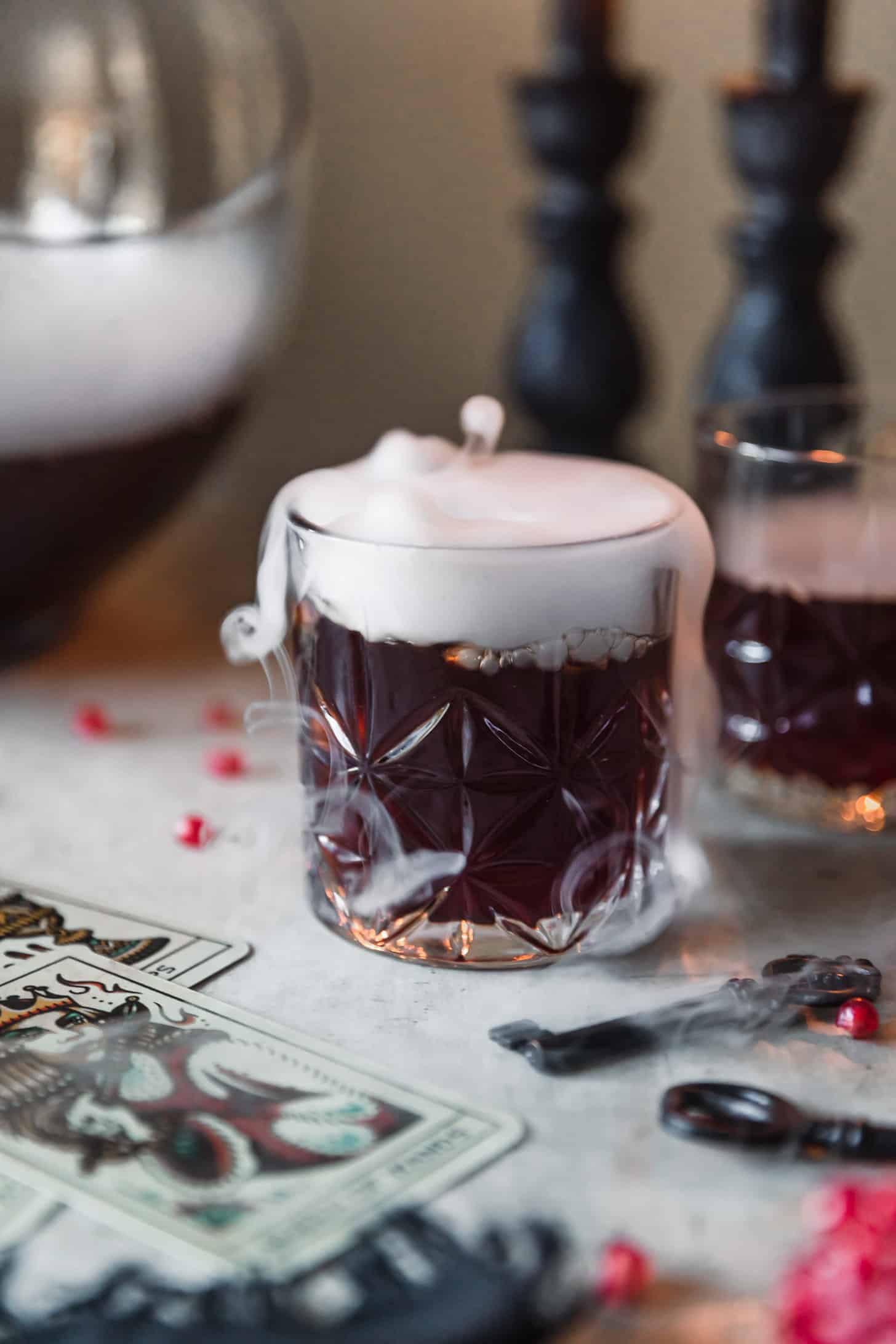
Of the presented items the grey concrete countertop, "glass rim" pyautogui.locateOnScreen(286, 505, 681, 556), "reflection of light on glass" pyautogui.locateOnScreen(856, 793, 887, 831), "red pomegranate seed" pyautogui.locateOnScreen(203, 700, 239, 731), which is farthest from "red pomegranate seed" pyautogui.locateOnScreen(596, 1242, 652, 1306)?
"red pomegranate seed" pyautogui.locateOnScreen(203, 700, 239, 731)

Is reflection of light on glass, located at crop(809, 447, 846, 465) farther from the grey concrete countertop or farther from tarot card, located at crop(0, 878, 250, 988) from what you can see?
tarot card, located at crop(0, 878, 250, 988)

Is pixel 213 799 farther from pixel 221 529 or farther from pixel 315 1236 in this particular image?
pixel 221 529

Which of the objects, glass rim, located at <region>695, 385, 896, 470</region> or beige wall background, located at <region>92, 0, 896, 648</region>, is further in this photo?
beige wall background, located at <region>92, 0, 896, 648</region>

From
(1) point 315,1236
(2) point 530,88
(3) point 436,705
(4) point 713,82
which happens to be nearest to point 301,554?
(3) point 436,705

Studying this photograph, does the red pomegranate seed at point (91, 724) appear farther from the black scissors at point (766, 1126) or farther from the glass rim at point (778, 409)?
the black scissors at point (766, 1126)

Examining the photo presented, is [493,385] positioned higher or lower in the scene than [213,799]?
higher

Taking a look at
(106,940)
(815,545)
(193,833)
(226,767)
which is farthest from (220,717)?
(815,545)
